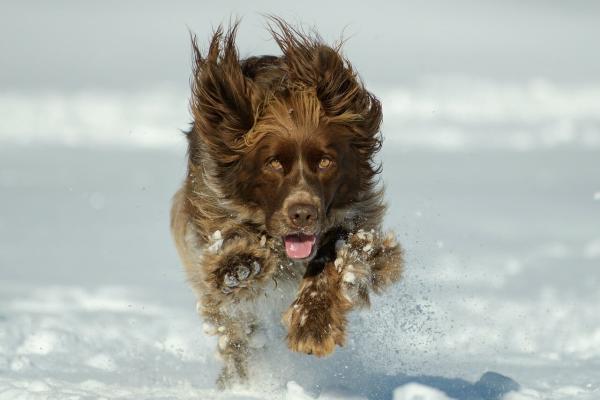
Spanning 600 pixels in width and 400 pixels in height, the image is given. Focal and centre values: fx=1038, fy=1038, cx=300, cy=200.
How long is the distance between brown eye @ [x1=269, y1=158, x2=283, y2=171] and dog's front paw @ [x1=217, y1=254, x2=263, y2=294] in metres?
0.51

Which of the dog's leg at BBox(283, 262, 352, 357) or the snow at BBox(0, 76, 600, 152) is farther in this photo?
the snow at BBox(0, 76, 600, 152)

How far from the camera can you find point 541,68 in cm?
2452

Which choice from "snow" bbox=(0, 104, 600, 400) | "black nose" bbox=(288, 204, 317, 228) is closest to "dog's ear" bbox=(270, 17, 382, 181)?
"black nose" bbox=(288, 204, 317, 228)

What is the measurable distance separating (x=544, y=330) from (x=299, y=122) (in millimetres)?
2877

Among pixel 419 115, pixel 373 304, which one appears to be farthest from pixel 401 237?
pixel 419 115

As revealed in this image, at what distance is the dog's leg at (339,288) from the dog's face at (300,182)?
161mm

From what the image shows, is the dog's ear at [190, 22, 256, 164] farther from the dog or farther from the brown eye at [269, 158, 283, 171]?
the brown eye at [269, 158, 283, 171]

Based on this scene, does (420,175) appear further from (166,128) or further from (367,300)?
(367,300)

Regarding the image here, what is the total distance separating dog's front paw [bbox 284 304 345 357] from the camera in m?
5.05

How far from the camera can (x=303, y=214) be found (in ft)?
16.9

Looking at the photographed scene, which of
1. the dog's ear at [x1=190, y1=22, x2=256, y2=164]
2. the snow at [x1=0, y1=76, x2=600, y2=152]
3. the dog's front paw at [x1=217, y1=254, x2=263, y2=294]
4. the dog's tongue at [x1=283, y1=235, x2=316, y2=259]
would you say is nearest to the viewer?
the dog's tongue at [x1=283, y1=235, x2=316, y2=259]

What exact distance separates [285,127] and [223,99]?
1.53 feet

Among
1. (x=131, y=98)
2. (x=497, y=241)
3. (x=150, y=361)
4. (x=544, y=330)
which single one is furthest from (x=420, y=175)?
(x=150, y=361)

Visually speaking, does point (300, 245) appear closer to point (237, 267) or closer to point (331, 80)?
point (237, 267)
